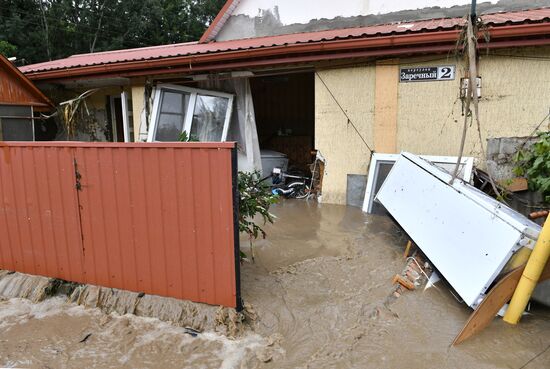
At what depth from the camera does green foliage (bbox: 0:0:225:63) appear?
19.9m

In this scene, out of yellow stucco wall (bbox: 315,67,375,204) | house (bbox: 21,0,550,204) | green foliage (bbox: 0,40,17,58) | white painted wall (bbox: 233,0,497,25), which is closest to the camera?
house (bbox: 21,0,550,204)

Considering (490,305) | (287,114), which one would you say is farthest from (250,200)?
(287,114)

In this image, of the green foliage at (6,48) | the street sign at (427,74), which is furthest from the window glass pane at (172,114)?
the green foliage at (6,48)

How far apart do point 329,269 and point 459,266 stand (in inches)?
51.4

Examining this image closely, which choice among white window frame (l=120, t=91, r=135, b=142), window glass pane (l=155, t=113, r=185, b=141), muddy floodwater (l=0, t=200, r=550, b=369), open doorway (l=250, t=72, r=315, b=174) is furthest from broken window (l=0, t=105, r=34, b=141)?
open doorway (l=250, t=72, r=315, b=174)

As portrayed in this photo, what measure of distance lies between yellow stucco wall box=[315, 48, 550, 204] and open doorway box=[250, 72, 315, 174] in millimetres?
3942

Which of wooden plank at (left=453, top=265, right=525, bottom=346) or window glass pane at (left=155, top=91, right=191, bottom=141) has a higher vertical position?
window glass pane at (left=155, top=91, right=191, bottom=141)

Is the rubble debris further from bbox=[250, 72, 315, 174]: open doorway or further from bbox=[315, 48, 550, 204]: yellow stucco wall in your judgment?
bbox=[250, 72, 315, 174]: open doorway

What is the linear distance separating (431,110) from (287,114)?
582cm

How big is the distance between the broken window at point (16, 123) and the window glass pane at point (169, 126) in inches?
110

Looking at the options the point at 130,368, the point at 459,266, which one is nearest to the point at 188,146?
the point at 130,368

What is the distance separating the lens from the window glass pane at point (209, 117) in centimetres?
795

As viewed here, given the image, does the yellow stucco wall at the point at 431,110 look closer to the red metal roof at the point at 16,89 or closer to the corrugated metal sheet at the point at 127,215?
the corrugated metal sheet at the point at 127,215

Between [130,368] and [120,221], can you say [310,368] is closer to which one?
[130,368]
